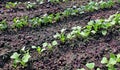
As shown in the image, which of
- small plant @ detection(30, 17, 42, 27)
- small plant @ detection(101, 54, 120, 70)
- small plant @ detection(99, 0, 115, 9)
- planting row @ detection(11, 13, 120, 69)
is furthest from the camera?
small plant @ detection(99, 0, 115, 9)

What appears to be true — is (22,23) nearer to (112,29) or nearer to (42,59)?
(42,59)

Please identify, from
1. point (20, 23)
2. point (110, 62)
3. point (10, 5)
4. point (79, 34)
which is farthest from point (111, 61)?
point (10, 5)

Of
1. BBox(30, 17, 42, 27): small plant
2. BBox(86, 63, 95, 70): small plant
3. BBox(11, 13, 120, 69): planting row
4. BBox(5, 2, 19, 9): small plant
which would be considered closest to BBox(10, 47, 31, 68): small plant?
BBox(11, 13, 120, 69): planting row

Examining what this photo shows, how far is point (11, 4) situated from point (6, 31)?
1.55 meters

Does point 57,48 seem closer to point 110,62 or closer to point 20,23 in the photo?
point 110,62

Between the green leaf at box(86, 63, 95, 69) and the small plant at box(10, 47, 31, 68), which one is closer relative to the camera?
the green leaf at box(86, 63, 95, 69)

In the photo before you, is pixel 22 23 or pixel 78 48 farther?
pixel 22 23

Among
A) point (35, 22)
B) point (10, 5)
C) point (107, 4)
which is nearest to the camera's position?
point (35, 22)

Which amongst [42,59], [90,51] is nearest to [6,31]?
[42,59]

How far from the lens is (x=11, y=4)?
20.6ft

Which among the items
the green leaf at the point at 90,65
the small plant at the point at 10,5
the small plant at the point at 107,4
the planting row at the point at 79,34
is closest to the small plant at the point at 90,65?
the green leaf at the point at 90,65

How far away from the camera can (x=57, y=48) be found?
395 centimetres

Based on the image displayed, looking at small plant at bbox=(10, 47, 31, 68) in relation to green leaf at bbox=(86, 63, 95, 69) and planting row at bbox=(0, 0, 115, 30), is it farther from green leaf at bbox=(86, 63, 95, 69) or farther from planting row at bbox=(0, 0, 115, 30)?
planting row at bbox=(0, 0, 115, 30)

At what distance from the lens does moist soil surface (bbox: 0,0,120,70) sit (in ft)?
11.7
